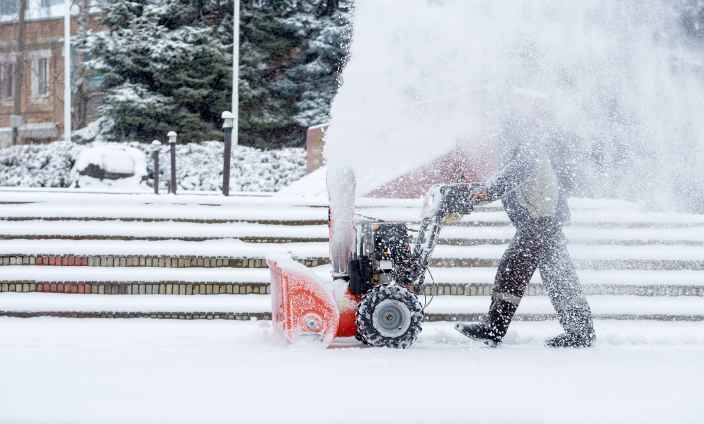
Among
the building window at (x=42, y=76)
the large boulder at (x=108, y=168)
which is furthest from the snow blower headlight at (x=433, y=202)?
the building window at (x=42, y=76)

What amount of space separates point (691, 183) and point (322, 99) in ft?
48.5

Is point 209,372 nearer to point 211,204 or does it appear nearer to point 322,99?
point 211,204

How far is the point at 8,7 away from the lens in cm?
3027

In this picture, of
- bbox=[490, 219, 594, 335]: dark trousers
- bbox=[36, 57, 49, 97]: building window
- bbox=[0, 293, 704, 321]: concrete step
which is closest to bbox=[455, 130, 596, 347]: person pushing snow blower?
bbox=[490, 219, 594, 335]: dark trousers

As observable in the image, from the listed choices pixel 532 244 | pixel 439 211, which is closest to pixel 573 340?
pixel 532 244

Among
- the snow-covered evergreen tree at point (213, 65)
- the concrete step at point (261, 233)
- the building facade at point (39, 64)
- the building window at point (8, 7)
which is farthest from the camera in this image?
the building window at point (8, 7)

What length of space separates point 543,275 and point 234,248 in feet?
8.70

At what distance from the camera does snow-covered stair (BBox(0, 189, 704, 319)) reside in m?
6.50

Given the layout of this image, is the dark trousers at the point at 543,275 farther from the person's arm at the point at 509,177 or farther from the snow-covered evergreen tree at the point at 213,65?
the snow-covered evergreen tree at the point at 213,65

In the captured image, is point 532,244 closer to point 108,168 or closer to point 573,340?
point 573,340

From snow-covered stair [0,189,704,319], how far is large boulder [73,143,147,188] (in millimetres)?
7058

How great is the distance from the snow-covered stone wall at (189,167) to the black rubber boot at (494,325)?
34.4 ft

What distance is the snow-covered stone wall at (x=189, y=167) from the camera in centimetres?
1560

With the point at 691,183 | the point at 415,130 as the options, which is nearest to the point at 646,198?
the point at 691,183
